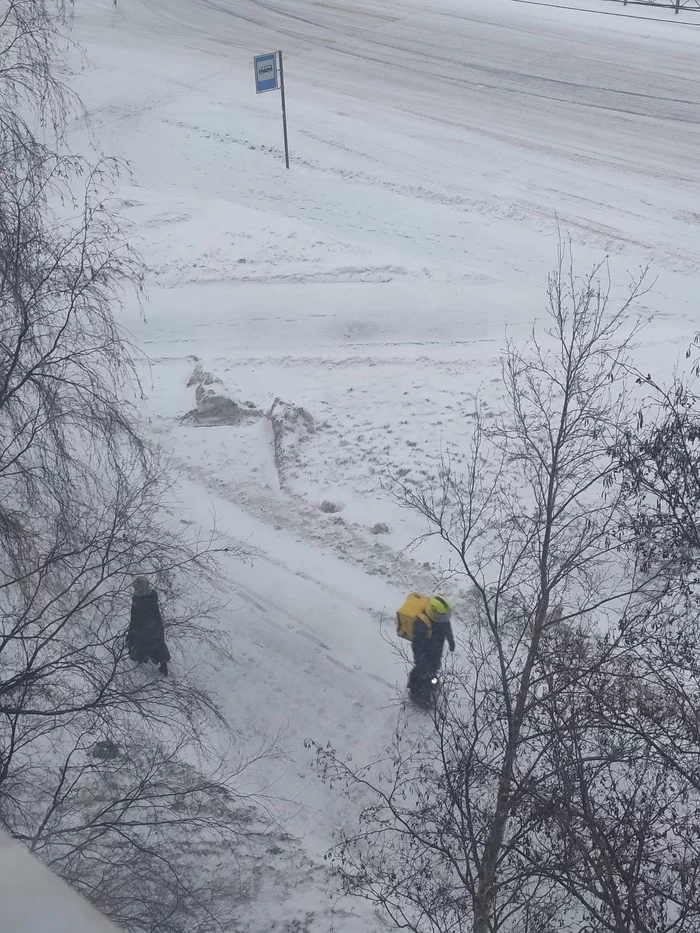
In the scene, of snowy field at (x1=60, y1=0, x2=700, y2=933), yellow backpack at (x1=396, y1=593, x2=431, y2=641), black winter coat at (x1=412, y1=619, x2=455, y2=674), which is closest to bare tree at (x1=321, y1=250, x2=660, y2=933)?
black winter coat at (x1=412, y1=619, x2=455, y2=674)

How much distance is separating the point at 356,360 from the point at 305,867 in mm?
8356

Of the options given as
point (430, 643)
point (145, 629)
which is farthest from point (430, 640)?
point (145, 629)

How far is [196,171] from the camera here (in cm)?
1894

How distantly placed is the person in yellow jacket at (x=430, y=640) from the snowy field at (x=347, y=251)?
1.60 ft

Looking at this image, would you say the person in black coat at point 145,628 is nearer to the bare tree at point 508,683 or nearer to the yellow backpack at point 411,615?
the bare tree at point 508,683

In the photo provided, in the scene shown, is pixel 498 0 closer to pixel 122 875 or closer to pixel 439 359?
pixel 439 359

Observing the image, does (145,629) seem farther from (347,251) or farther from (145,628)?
(347,251)

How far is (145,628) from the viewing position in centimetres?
789

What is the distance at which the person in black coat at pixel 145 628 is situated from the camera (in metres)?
7.78

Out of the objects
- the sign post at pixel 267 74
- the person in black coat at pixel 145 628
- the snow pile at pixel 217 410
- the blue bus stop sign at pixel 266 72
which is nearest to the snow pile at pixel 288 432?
the snow pile at pixel 217 410

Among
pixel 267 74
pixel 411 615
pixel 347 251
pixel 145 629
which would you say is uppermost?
pixel 267 74

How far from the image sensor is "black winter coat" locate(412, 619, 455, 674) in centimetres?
823

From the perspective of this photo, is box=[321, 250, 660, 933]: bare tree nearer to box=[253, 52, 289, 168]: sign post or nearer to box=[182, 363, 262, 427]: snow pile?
box=[182, 363, 262, 427]: snow pile

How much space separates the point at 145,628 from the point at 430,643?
9.15ft
